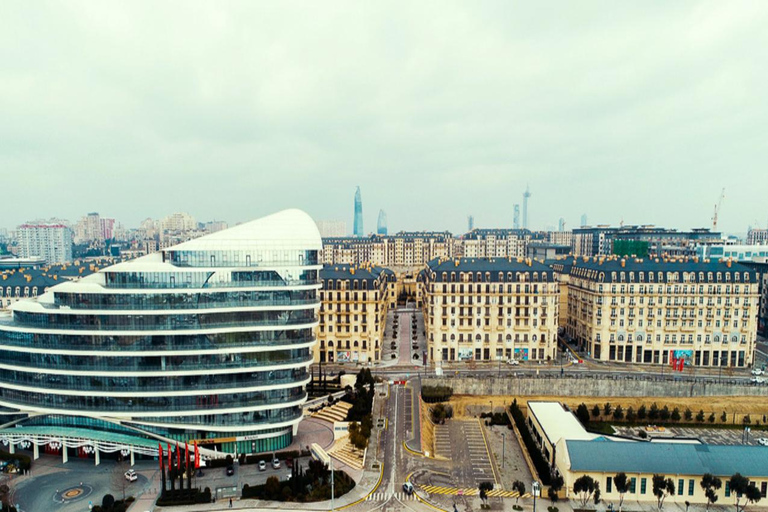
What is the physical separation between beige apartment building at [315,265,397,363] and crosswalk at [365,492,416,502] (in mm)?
46239

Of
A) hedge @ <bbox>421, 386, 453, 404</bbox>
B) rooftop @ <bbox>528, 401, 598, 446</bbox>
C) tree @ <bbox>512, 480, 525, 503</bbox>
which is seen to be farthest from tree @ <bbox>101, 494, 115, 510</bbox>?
rooftop @ <bbox>528, 401, 598, 446</bbox>

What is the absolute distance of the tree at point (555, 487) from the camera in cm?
5769

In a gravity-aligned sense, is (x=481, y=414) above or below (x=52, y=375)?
below

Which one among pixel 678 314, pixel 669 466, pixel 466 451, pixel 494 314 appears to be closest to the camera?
pixel 669 466

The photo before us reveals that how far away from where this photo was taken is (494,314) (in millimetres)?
103250

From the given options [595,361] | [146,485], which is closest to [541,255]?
[595,361]

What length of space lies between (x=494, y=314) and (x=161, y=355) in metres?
66.6

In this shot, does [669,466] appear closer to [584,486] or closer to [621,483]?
[621,483]

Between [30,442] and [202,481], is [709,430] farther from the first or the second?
[30,442]

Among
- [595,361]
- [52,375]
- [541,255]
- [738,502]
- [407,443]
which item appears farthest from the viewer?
[541,255]

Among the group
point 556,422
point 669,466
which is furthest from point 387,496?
point 669,466

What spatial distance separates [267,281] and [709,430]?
82.0 meters

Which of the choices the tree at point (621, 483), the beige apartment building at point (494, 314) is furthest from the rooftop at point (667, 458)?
the beige apartment building at point (494, 314)

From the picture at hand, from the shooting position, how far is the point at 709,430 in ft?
282
